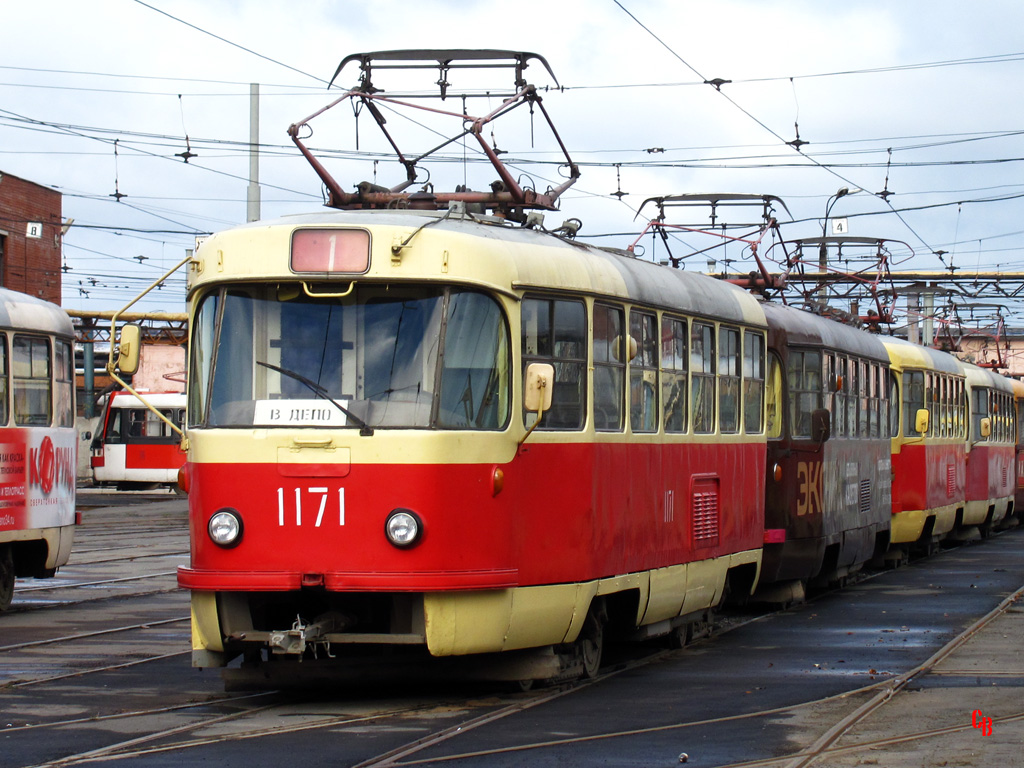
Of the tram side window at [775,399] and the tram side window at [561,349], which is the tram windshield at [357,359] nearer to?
the tram side window at [561,349]

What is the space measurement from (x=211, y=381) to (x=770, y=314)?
7.29 metres

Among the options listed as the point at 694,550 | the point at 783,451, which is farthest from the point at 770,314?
the point at 694,550

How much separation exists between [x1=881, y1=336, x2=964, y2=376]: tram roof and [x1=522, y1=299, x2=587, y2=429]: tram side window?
12046mm

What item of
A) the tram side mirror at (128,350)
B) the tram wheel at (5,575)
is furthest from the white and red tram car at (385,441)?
the tram wheel at (5,575)

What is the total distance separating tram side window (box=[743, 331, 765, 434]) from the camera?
44.5 ft

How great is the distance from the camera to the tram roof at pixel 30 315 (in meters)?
15.2

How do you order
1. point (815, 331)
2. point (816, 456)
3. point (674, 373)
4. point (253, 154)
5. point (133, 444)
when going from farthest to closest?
point (133, 444) → point (253, 154) → point (815, 331) → point (816, 456) → point (674, 373)

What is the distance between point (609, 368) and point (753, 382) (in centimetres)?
353

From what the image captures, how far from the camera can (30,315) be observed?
1560 centimetres

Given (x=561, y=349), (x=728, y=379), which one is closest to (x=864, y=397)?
(x=728, y=379)

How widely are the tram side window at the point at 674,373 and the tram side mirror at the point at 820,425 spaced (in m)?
4.09

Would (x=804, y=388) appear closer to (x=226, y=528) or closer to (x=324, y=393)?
(x=324, y=393)

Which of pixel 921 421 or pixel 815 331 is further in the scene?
pixel 921 421

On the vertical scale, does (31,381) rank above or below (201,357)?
above
